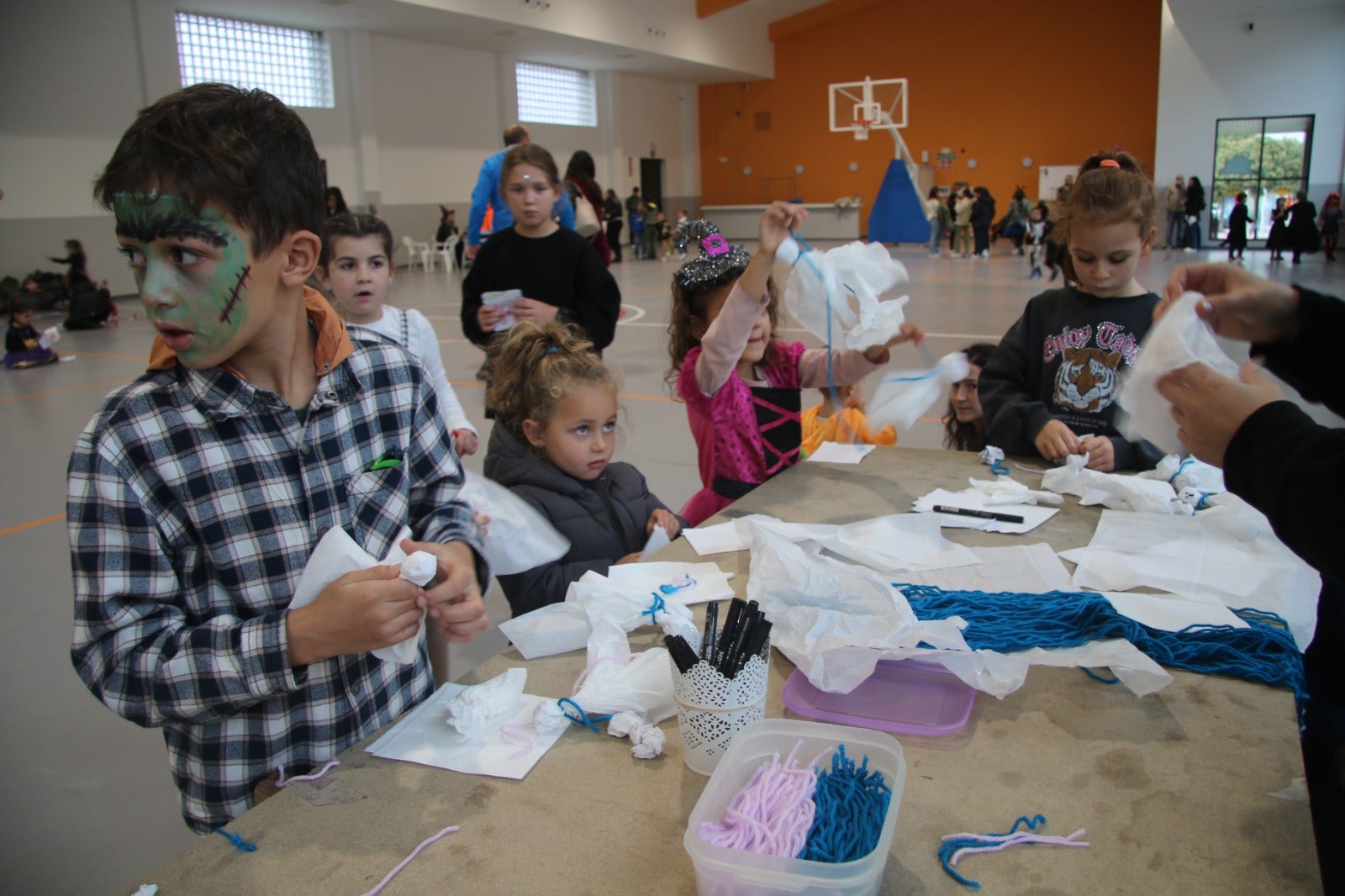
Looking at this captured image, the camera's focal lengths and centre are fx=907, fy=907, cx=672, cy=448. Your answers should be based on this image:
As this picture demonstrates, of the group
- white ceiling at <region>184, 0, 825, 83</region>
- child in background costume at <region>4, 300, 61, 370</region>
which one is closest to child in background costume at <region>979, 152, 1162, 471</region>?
child in background costume at <region>4, 300, 61, 370</region>

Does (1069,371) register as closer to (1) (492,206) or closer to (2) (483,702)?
(2) (483,702)

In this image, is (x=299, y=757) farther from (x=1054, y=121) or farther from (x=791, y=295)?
(x=1054, y=121)

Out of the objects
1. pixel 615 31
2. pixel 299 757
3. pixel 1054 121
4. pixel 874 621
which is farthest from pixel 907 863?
pixel 1054 121

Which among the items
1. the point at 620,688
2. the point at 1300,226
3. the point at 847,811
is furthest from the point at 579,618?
the point at 1300,226

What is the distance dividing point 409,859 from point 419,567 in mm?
306

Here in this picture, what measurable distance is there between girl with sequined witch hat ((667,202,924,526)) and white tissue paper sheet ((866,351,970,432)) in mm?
297

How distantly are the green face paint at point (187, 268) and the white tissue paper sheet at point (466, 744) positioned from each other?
519 millimetres

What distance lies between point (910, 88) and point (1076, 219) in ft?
69.1

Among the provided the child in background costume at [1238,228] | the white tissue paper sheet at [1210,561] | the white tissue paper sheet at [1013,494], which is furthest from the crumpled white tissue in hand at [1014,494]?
the child in background costume at [1238,228]

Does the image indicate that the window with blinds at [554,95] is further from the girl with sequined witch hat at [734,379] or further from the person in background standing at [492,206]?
the girl with sequined witch hat at [734,379]

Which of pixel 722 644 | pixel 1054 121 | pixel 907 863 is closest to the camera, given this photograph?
pixel 907 863

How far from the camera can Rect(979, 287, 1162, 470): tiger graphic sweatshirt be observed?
87.9 inches

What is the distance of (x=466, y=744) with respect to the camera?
1118 millimetres

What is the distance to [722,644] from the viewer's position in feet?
3.35
